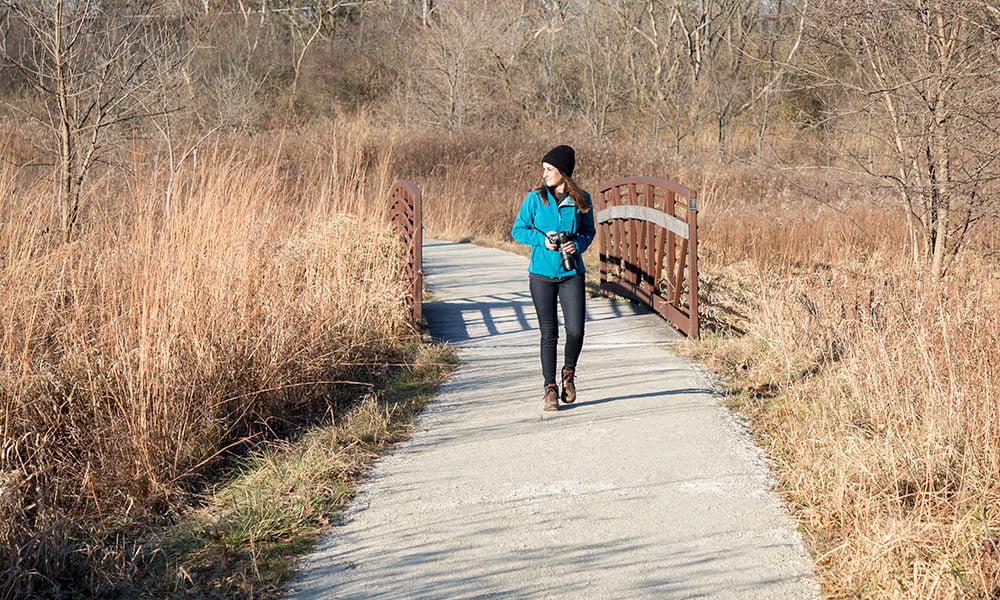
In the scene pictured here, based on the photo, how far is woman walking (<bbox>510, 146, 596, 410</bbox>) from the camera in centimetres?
659

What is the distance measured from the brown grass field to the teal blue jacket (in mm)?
1563

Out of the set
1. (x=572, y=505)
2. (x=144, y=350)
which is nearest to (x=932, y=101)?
(x=572, y=505)

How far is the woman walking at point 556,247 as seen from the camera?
21.6 feet

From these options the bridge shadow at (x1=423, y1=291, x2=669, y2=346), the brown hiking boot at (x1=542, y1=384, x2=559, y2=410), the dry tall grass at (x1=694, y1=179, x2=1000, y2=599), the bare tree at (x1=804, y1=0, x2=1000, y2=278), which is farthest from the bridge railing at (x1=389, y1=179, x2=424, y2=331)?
the bare tree at (x1=804, y1=0, x2=1000, y2=278)

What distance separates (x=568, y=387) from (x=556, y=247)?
3.24 ft

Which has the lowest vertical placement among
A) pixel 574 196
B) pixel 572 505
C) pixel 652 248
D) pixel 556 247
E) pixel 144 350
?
pixel 572 505

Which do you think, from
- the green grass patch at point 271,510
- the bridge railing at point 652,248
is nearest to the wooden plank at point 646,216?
the bridge railing at point 652,248

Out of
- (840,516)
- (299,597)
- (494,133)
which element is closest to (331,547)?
(299,597)

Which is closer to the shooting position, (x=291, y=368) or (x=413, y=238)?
(x=291, y=368)

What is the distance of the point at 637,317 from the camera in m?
10.5

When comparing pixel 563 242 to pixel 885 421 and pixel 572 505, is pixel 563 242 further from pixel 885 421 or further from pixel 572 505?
pixel 885 421

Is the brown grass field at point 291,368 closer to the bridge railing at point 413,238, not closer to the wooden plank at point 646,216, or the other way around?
the bridge railing at point 413,238

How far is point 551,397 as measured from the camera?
6672mm

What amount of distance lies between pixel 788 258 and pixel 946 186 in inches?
161
